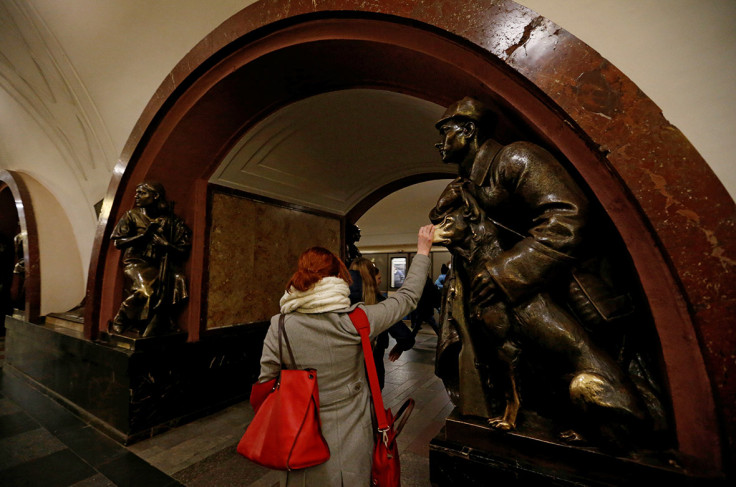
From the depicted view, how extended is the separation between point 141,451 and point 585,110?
12.1 feet

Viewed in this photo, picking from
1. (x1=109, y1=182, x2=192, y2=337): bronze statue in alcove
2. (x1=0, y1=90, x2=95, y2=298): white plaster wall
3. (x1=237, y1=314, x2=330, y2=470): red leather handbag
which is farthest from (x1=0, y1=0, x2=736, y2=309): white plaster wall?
(x1=237, y1=314, x2=330, y2=470): red leather handbag

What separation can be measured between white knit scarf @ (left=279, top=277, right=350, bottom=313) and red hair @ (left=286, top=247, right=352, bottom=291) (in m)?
0.03

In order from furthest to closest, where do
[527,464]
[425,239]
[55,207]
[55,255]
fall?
[55,207] → [55,255] → [425,239] → [527,464]

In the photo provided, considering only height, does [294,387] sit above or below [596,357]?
below

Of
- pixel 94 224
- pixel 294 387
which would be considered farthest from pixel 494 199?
pixel 94 224

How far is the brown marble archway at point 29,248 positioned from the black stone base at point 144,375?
0.69 m

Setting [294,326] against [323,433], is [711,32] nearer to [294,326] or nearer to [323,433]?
[294,326]

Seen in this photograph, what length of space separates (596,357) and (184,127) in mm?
3350

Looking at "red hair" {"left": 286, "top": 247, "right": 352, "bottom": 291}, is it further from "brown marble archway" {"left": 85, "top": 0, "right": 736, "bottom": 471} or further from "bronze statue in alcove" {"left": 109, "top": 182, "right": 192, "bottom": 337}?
"bronze statue in alcove" {"left": 109, "top": 182, "right": 192, "bottom": 337}

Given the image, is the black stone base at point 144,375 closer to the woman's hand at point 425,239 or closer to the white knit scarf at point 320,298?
the white knit scarf at point 320,298

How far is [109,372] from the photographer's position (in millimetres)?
2730

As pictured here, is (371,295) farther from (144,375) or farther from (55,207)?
(55,207)

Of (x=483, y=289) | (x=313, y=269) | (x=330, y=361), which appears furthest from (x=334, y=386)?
(x=483, y=289)

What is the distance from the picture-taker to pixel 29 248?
4449 millimetres
